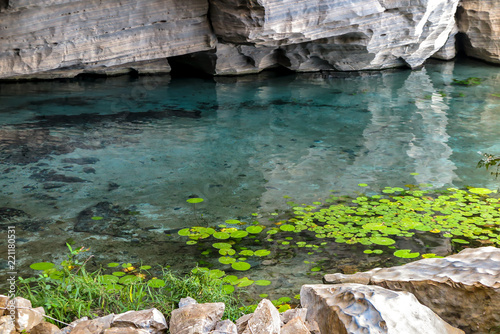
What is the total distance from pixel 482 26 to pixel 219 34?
7.76 metres

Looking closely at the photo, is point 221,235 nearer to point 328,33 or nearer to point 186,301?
point 186,301

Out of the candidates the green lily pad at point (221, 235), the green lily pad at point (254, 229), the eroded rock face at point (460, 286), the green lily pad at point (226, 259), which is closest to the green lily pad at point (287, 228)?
the green lily pad at point (254, 229)

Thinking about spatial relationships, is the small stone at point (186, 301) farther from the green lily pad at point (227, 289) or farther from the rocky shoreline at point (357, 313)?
the green lily pad at point (227, 289)

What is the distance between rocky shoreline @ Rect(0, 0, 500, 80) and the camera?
30.3 ft

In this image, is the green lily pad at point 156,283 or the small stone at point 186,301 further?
the green lily pad at point 156,283

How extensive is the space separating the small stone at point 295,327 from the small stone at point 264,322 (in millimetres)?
48

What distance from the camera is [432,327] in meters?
2.50

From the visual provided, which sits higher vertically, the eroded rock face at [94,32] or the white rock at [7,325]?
the eroded rock face at [94,32]

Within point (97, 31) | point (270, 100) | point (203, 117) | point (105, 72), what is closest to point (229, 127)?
point (203, 117)

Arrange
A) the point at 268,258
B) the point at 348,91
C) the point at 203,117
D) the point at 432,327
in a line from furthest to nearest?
the point at 348,91 < the point at 203,117 < the point at 268,258 < the point at 432,327

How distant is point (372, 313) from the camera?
2.46m

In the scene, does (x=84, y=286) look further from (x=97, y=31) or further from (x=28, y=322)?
(x=97, y=31)

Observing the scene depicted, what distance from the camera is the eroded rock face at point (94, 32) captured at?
9000 mm

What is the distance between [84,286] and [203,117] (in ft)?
19.4
